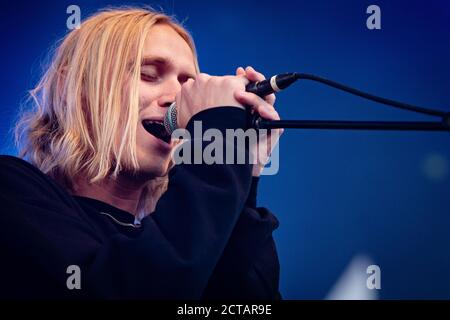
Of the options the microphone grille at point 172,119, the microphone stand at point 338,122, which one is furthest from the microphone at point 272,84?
the microphone grille at point 172,119

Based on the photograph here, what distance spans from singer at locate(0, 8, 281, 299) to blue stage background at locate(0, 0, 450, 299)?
89 mm

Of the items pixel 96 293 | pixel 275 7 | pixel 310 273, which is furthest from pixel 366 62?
pixel 96 293

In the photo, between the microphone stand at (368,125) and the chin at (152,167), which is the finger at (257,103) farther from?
the chin at (152,167)

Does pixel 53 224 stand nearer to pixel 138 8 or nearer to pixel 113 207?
pixel 113 207

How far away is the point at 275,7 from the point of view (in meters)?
1.28

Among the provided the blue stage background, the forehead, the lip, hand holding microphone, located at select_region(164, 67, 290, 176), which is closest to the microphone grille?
hand holding microphone, located at select_region(164, 67, 290, 176)

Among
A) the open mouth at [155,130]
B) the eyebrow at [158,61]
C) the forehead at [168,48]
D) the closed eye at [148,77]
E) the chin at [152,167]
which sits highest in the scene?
the forehead at [168,48]

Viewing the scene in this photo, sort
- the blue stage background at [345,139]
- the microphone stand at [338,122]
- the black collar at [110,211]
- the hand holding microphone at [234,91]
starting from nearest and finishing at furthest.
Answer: the microphone stand at [338,122]
the hand holding microphone at [234,91]
the black collar at [110,211]
the blue stage background at [345,139]

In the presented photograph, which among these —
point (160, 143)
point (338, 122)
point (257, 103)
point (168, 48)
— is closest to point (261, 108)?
point (257, 103)

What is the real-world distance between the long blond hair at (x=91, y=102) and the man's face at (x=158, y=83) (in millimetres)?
18

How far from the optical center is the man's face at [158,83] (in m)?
1.05

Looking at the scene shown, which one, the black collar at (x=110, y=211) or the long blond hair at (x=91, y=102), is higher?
Result: the long blond hair at (x=91, y=102)

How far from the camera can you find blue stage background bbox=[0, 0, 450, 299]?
1.22 metres
